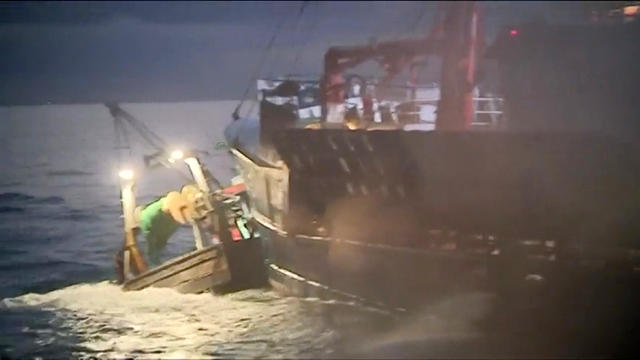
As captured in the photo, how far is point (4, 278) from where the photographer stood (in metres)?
24.4

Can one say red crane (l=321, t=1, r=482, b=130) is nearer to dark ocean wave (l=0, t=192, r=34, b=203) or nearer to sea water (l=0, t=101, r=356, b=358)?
sea water (l=0, t=101, r=356, b=358)

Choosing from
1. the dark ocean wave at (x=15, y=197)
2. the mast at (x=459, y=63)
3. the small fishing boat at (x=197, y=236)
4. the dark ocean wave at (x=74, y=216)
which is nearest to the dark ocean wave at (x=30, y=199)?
the dark ocean wave at (x=15, y=197)

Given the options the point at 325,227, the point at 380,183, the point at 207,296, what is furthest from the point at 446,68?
the point at 207,296

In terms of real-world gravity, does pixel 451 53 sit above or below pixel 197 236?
above

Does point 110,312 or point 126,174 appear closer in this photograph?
point 110,312

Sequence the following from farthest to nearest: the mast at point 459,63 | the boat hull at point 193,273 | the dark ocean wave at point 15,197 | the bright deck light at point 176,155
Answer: the dark ocean wave at point 15,197
the bright deck light at point 176,155
the boat hull at point 193,273
the mast at point 459,63

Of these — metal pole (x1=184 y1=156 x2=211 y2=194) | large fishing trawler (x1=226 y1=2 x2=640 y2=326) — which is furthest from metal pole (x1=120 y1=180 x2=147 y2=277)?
large fishing trawler (x1=226 y1=2 x2=640 y2=326)

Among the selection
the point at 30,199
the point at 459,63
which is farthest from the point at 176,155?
the point at 30,199

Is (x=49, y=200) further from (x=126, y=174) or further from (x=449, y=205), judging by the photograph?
(x=449, y=205)

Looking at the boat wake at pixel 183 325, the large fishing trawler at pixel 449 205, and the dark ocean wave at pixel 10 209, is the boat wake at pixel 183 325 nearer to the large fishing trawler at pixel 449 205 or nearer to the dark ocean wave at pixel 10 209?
the large fishing trawler at pixel 449 205

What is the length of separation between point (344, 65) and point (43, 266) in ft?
42.2

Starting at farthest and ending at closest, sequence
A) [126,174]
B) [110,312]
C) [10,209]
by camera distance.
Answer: [10,209] → [126,174] → [110,312]

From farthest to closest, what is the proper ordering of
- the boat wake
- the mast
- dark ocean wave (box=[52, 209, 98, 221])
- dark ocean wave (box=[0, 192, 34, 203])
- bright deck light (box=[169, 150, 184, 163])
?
dark ocean wave (box=[0, 192, 34, 203]) → dark ocean wave (box=[52, 209, 98, 221]) → bright deck light (box=[169, 150, 184, 163]) → the mast → the boat wake

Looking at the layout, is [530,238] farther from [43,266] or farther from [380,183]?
[43,266]
